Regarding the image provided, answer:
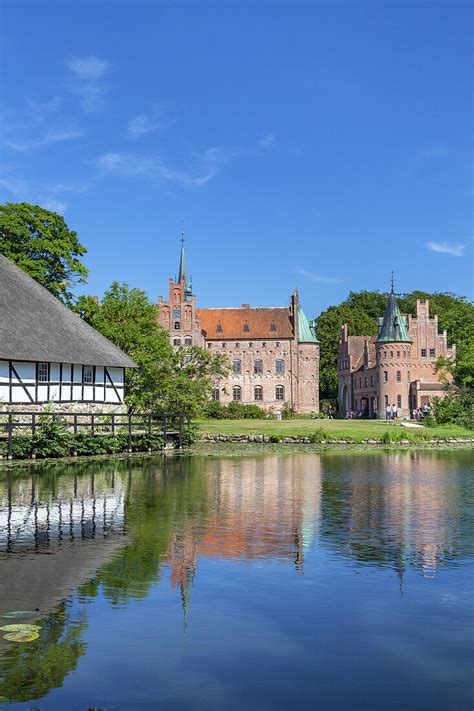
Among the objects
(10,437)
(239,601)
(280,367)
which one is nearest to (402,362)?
(280,367)

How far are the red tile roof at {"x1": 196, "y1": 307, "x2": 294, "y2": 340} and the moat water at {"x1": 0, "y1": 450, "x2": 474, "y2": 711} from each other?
2723 inches

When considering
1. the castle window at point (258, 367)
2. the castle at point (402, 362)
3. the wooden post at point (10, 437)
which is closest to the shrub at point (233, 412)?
the castle window at point (258, 367)

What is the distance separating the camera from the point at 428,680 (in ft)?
23.0

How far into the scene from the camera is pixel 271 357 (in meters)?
87.6

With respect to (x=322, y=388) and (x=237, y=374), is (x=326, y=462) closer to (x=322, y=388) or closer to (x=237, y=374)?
(x=237, y=374)

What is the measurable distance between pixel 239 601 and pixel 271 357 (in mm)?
78358

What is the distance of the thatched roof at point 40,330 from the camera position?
34344 mm

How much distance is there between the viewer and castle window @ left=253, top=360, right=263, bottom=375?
288 ft

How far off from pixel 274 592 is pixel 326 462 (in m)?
21.7

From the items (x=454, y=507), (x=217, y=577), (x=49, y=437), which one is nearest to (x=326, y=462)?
(x=49, y=437)

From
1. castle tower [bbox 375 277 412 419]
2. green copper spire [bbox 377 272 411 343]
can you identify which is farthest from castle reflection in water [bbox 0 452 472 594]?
green copper spire [bbox 377 272 411 343]

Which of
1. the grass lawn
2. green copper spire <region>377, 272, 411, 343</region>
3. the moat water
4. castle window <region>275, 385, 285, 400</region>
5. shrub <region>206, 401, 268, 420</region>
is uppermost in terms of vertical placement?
green copper spire <region>377, 272, 411, 343</region>

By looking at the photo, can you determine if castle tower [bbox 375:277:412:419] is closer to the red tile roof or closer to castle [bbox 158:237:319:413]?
castle [bbox 158:237:319:413]

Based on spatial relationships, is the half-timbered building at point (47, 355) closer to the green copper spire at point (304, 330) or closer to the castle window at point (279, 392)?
the castle window at point (279, 392)
